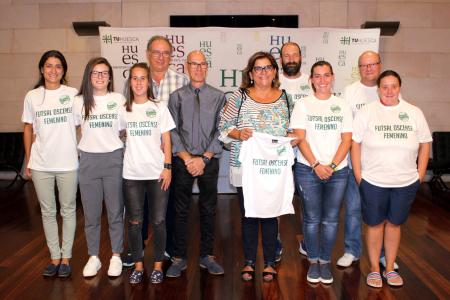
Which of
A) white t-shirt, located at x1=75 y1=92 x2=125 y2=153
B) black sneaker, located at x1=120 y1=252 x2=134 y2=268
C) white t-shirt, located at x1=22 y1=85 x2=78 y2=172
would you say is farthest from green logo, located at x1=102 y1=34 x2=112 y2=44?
black sneaker, located at x1=120 y1=252 x2=134 y2=268

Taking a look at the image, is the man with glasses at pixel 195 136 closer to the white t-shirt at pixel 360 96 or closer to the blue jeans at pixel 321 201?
the blue jeans at pixel 321 201

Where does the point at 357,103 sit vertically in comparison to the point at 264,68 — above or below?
below

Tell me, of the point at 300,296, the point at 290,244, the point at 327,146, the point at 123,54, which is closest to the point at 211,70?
the point at 123,54

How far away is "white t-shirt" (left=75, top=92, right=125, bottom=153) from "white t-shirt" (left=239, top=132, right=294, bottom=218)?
33.4 inches

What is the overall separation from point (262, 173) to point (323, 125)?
0.49 m

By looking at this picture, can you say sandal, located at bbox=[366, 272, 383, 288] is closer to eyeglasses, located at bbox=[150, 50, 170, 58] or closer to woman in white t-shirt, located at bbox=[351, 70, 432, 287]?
woman in white t-shirt, located at bbox=[351, 70, 432, 287]

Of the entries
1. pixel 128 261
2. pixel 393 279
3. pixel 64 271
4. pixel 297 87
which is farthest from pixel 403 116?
pixel 64 271

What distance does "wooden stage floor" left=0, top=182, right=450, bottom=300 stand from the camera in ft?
9.35

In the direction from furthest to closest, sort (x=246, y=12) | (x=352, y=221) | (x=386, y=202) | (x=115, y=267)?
(x=246, y=12) < (x=352, y=221) < (x=115, y=267) < (x=386, y=202)

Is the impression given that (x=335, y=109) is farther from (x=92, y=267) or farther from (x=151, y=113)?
(x=92, y=267)

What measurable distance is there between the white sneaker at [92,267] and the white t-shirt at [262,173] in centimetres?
116

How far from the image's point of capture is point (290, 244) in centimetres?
384

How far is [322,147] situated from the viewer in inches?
111

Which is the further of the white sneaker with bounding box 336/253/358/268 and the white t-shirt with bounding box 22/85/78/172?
the white sneaker with bounding box 336/253/358/268
